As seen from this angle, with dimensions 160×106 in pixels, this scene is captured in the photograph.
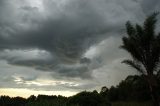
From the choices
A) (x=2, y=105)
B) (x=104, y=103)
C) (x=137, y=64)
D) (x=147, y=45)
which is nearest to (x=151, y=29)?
(x=147, y=45)

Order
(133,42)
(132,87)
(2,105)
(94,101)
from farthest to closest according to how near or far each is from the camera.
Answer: (132,87), (133,42), (2,105), (94,101)

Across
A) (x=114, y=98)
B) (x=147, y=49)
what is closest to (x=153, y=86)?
(x=147, y=49)

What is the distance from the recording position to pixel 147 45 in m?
30.4

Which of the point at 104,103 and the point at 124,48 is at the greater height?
the point at 124,48

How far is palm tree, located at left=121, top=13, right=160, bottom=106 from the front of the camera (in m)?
30.1

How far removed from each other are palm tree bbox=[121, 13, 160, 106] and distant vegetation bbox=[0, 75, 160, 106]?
59.7 inches

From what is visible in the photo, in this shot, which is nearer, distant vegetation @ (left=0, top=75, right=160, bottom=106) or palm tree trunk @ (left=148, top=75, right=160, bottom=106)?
distant vegetation @ (left=0, top=75, right=160, bottom=106)

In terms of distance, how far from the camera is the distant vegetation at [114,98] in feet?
89.9

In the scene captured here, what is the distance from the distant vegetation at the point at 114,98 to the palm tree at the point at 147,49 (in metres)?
1.52

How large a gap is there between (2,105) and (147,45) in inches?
582

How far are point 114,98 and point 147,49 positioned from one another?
20.6 meters

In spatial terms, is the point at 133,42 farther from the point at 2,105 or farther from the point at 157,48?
the point at 2,105

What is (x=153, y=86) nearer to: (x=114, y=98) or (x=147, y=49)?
(x=147, y=49)

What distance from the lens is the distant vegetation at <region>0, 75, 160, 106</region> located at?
89.9ft
